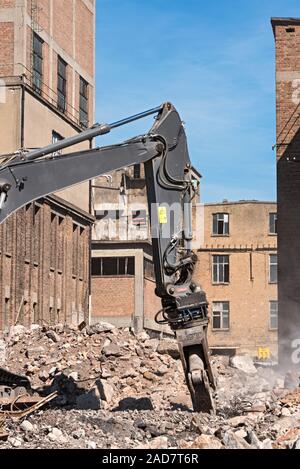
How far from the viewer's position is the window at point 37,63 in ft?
143

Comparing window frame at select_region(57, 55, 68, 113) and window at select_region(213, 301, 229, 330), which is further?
window at select_region(213, 301, 229, 330)

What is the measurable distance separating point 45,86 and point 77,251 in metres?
8.19

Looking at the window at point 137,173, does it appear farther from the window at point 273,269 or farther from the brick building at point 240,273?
the window at point 273,269

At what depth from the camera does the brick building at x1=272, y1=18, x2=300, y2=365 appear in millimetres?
33053

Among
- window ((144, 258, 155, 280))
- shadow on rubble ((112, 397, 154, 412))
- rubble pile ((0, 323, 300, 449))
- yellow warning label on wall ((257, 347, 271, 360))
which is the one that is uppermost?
window ((144, 258, 155, 280))

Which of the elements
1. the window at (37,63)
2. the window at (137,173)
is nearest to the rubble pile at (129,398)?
the window at (37,63)

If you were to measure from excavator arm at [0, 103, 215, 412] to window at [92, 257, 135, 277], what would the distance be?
152 feet

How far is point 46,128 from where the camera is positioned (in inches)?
1725

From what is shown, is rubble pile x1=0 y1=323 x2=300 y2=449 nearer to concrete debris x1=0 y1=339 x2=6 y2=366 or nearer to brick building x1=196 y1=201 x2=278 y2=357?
concrete debris x1=0 y1=339 x2=6 y2=366

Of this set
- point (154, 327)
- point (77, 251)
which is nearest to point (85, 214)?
point (77, 251)

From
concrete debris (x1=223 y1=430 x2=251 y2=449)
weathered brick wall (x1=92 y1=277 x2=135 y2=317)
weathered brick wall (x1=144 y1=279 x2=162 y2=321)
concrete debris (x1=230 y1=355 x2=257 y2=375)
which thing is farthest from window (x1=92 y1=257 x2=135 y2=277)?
concrete debris (x1=223 y1=430 x2=251 y2=449)

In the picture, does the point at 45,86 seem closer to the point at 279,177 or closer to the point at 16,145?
the point at 16,145

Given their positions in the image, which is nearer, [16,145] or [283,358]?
[283,358]

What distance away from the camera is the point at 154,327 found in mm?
61688
